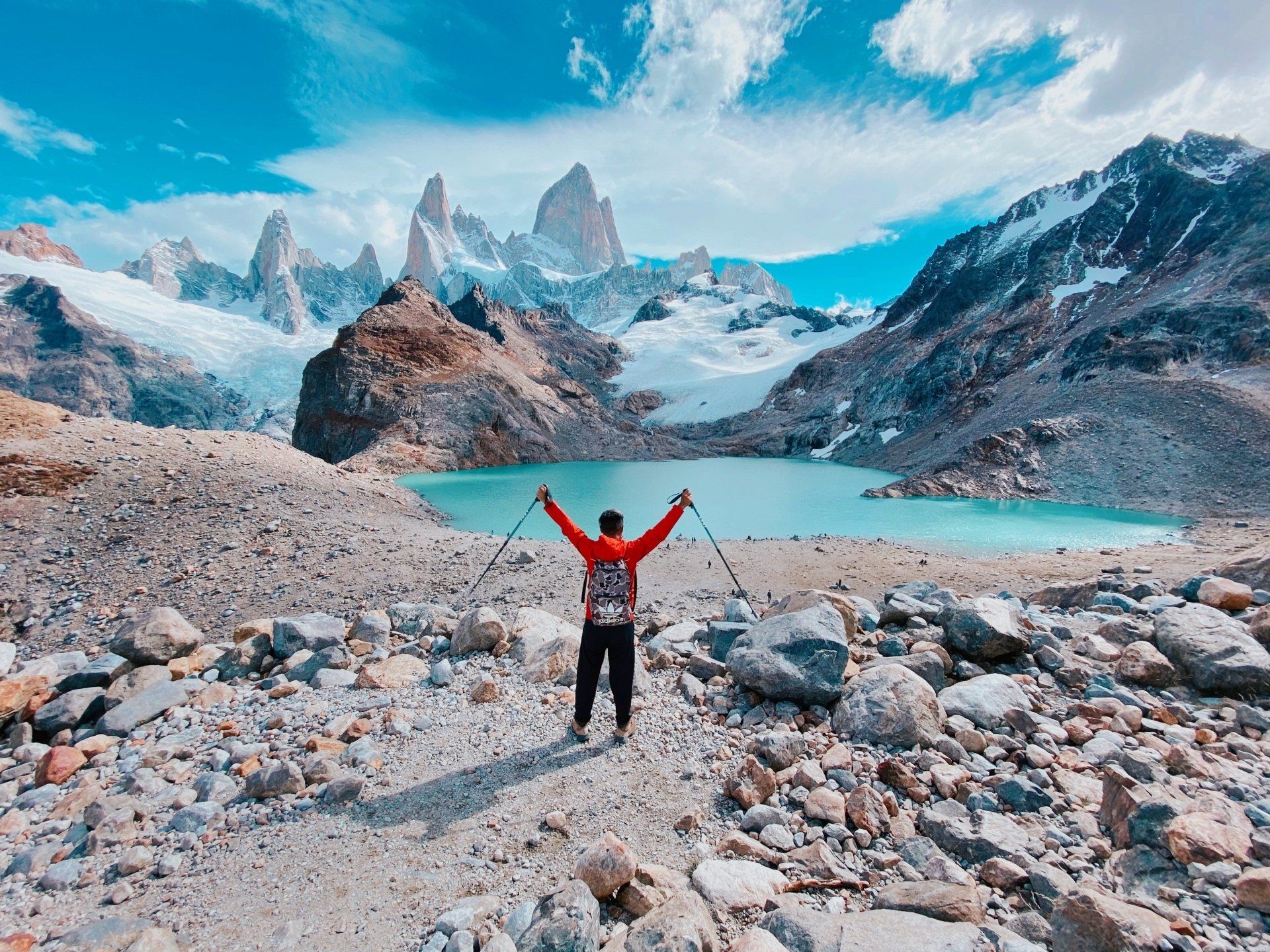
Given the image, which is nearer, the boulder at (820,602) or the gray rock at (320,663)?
the gray rock at (320,663)

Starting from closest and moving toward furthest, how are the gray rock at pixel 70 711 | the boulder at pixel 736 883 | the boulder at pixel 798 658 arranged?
1. the boulder at pixel 736 883
2. the boulder at pixel 798 658
3. the gray rock at pixel 70 711

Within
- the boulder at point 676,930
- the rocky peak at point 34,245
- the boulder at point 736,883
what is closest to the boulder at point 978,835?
the boulder at point 736,883

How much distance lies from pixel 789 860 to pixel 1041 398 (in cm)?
4847

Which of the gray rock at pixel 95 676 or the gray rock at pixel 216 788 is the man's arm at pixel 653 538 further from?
the gray rock at pixel 95 676

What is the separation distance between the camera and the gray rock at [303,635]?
6.70m

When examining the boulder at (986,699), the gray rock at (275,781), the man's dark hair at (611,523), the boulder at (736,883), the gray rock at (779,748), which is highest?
the man's dark hair at (611,523)

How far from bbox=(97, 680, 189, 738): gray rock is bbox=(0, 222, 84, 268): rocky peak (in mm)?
244736

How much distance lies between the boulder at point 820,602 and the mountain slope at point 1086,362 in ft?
91.1

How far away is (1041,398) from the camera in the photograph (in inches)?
1607

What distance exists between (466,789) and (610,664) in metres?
1.51

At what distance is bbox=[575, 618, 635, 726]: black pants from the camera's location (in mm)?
4930

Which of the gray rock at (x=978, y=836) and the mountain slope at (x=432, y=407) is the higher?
the mountain slope at (x=432, y=407)

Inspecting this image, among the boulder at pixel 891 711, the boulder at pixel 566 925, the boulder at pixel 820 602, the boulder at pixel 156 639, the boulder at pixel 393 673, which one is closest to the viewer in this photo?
the boulder at pixel 566 925

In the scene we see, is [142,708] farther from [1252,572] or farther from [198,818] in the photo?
[1252,572]
